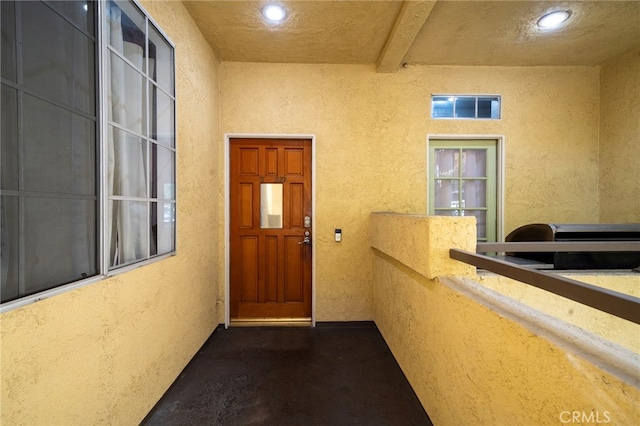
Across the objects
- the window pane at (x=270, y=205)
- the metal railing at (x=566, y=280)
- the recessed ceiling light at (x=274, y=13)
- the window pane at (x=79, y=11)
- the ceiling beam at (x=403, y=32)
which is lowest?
the metal railing at (x=566, y=280)

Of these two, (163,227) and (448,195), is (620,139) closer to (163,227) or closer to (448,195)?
(448,195)

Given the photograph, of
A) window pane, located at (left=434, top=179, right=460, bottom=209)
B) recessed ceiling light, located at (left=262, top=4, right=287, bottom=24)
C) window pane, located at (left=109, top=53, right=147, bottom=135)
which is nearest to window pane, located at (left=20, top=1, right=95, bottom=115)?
window pane, located at (left=109, top=53, right=147, bottom=135)

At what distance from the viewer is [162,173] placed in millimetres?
1708

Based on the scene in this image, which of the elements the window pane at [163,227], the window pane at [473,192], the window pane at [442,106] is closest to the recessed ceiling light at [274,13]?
the window pane at [163,227]

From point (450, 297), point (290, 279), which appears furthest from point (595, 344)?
point (290, 279)

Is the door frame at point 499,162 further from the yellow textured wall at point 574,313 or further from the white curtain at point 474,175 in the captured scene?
the yellow textured wall at point 574,313

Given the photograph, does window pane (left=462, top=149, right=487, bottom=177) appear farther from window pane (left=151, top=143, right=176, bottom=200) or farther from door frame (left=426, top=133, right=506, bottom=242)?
window pane (left=151, top=143, right=176, bottom=200)

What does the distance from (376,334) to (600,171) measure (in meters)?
3.21

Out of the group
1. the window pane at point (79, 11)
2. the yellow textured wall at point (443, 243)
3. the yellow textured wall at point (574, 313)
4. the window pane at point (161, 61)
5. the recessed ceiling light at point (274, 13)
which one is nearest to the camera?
the window pane at point (79, 11)

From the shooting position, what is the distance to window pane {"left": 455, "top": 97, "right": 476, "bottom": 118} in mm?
2867

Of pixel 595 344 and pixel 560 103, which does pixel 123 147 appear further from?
pixel 560 103

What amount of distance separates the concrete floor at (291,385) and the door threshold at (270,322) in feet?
0.66

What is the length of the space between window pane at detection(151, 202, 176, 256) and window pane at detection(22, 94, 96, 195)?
1.64ft

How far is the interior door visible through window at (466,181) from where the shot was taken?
2908 mm
